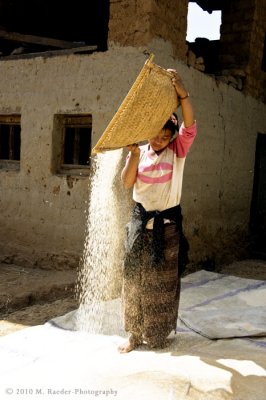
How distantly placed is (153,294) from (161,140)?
98 cm

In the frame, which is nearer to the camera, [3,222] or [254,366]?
[254,366]

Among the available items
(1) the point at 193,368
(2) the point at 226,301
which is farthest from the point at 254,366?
(2) the point at 226,301

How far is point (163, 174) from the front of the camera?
2463 mm

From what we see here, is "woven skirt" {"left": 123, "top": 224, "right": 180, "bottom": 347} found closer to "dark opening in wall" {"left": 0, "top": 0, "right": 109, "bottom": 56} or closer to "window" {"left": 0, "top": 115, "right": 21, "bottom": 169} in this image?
"window" {"left": 0, "top": 115, "right": 21, "bottom": 169}

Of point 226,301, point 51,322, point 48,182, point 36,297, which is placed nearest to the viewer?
point 51,322

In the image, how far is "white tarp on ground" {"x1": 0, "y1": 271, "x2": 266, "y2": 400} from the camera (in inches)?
81.7

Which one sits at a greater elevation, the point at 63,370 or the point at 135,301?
the point at 135,301

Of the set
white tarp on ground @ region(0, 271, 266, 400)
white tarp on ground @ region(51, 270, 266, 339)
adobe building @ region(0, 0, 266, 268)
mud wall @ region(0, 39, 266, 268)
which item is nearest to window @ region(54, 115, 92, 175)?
adobe building @ region(0, 0, 266, 268)

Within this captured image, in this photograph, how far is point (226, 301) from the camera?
12.4 feet

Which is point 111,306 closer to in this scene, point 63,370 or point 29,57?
point 63,370

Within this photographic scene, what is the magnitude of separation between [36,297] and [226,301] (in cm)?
200

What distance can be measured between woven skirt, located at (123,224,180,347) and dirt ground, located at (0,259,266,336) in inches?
52.6

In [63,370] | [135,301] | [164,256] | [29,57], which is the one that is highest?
[29,57]

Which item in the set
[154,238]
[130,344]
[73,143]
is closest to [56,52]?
[73,143]
